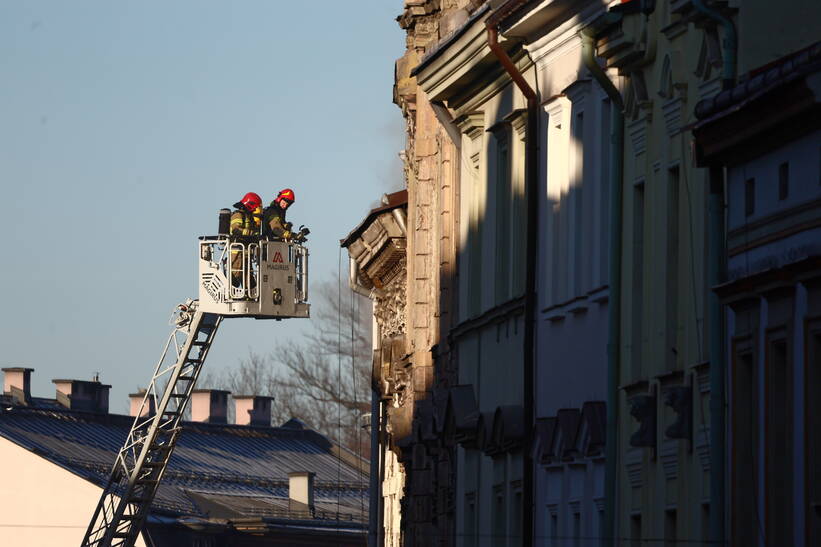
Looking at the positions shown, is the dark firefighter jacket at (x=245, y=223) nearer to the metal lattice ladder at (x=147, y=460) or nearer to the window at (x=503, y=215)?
the metal lattice ladder at (x=147, y=460)

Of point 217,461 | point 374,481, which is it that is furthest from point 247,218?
point 217,461

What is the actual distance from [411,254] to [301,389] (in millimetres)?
59504

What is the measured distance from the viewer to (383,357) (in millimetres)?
36750

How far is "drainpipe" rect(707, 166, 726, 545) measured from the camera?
16.6m

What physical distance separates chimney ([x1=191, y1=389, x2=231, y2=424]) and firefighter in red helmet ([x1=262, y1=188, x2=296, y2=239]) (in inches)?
1436

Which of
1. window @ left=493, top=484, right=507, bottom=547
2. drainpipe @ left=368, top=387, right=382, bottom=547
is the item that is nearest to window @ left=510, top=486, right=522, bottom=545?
window @ left=493, top=484, right=507, bottom=547

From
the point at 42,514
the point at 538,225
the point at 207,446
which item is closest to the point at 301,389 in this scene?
the point at 207,446

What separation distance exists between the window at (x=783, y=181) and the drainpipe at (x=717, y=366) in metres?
1.32

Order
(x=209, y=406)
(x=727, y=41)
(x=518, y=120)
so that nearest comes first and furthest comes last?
1. (x=727, y=41)
2. (x=518, y=120)
3. (x=209, y=406)

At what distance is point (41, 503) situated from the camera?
68.4 m

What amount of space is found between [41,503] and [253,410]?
87.5 ft

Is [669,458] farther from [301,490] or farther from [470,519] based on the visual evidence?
[301,490]

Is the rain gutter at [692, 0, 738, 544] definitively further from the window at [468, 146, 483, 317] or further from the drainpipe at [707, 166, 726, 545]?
the window at [468, 146, 483, 317]

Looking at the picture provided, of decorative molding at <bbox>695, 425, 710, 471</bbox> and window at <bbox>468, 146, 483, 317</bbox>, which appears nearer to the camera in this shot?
decorative molding at <bbox>695, 425, 710, 471</bbox>
